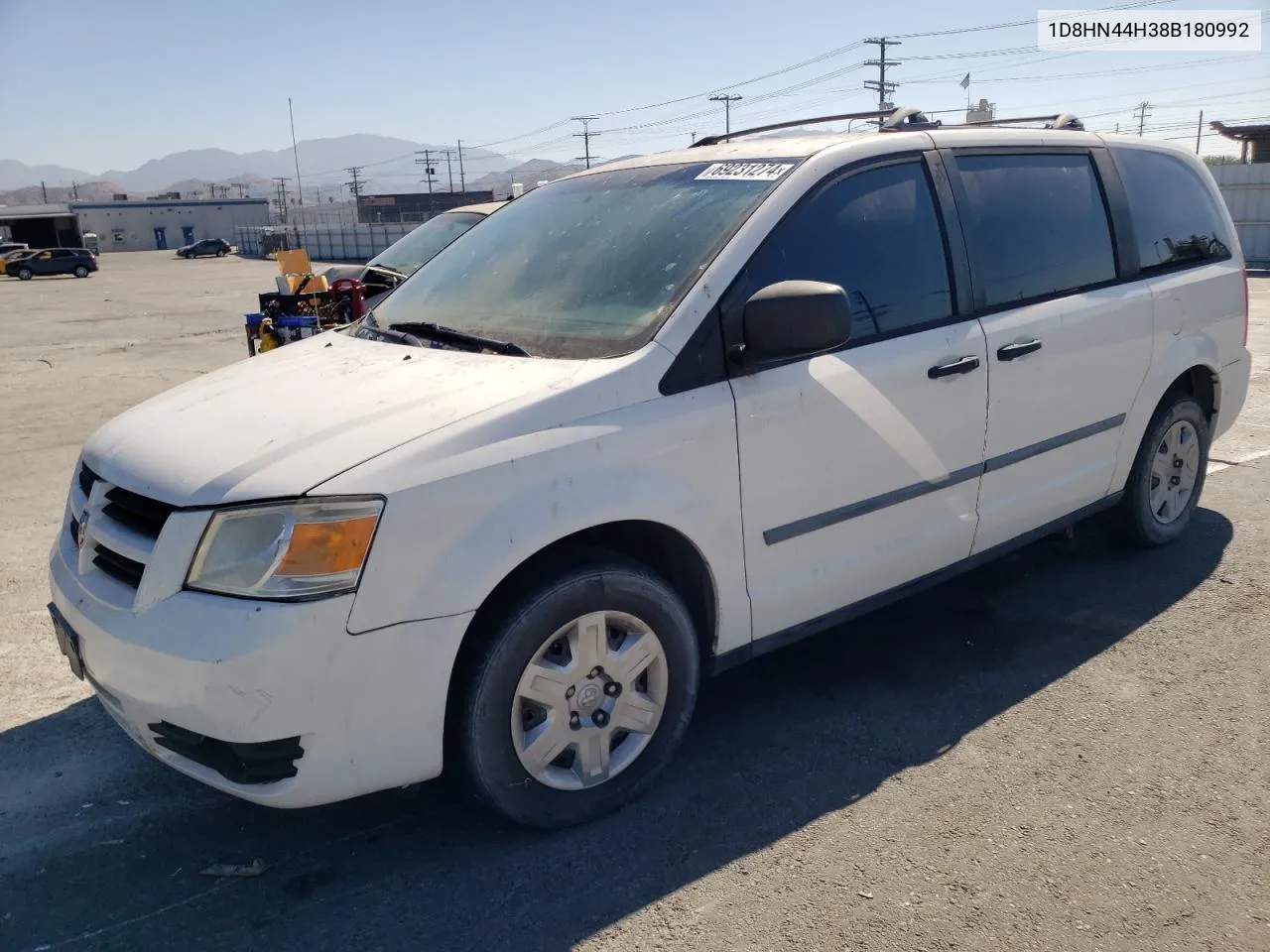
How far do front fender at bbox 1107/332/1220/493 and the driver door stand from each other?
1132 mm

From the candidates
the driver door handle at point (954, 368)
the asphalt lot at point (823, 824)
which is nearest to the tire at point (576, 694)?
the asphalt lot at point (823, 824)

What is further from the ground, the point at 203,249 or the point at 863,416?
the point at 203,249

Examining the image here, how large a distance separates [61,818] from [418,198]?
9927cm

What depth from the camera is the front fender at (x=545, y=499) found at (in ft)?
8.02

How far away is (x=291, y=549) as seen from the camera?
2395 mm

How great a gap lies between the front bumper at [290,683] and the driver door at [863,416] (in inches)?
42.7

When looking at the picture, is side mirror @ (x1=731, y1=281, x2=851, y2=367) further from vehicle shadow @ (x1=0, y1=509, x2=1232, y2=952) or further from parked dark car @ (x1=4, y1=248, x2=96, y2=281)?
parked dark car @ (x1=4, y1=248, x2=96, y2=281)

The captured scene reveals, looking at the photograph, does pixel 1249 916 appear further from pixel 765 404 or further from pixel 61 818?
pixel 61 818

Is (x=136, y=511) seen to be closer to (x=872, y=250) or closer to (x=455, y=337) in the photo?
(x=455, y=337)

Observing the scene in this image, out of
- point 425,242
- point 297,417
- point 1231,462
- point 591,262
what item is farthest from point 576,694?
point 425,242

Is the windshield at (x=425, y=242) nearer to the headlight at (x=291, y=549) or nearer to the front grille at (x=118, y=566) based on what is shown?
the front grille at (x=118, y=566)

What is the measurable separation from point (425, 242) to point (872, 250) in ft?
21.5

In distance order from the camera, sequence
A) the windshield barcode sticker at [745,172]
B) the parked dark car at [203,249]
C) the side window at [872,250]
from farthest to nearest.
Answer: the parked dark car at [203,249] < the windshield barcode sticker at [745,172] < the side window at [872,250]

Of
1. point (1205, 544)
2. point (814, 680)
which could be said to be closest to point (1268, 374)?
point (1205, 544)
